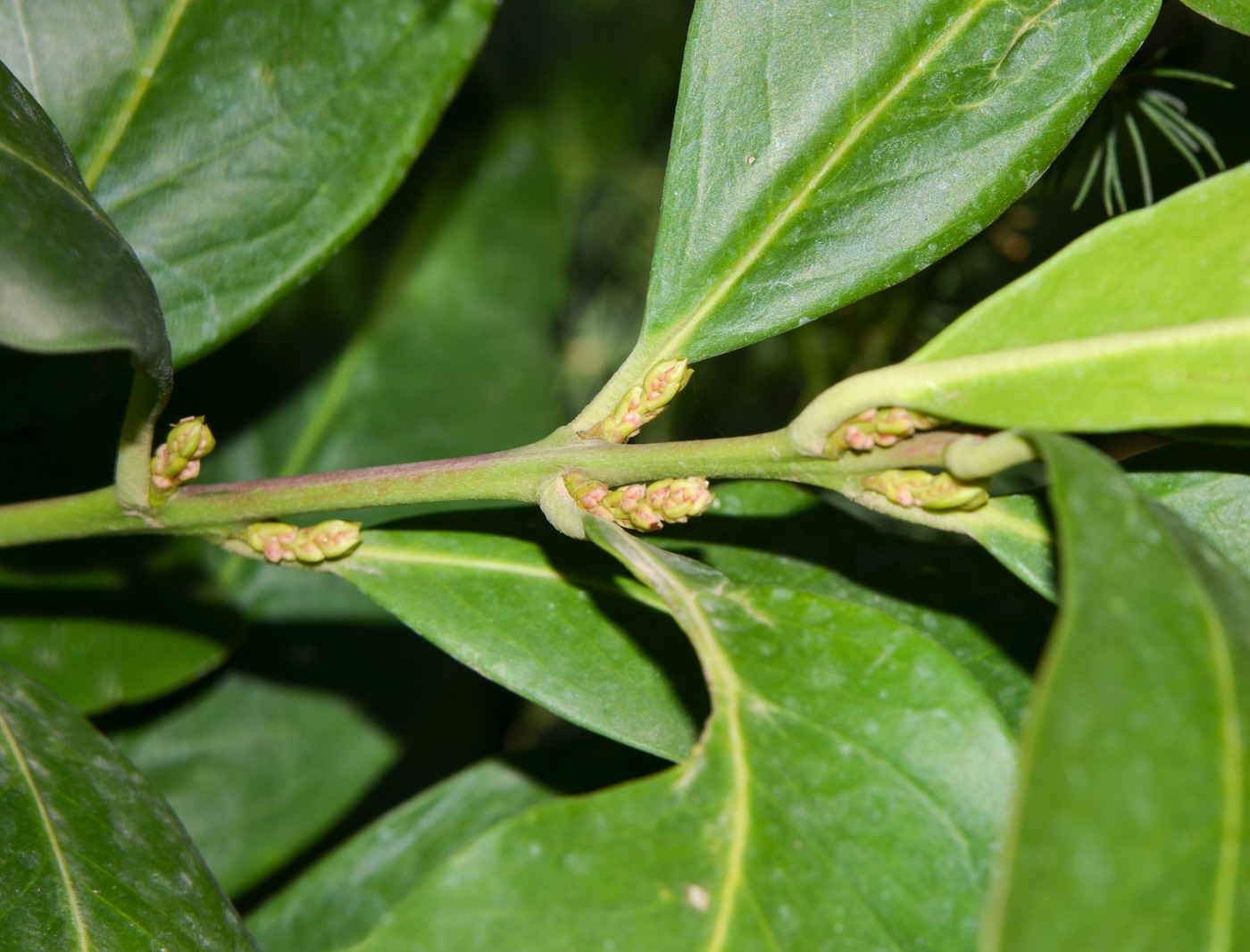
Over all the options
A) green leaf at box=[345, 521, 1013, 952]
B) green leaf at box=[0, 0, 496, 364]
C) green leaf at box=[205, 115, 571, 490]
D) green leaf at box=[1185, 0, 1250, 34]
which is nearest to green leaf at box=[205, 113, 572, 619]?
green leaf at box=[205, 115, 571, 490]

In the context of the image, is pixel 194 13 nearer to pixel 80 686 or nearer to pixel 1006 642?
pixel 80 686

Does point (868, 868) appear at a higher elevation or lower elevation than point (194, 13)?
lower

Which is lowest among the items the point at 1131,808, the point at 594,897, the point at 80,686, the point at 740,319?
the point at 80,686

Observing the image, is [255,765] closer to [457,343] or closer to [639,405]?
[457,343]

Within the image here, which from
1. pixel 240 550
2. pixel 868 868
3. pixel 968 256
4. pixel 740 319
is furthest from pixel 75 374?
pixel 968 256

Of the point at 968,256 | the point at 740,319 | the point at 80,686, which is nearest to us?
the point at 740,319

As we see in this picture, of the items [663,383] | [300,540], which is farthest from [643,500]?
[300,540]

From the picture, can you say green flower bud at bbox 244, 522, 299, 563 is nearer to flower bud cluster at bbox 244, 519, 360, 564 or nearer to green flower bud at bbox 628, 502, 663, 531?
flower bud cluster at bbox 244, 519, 360, 564

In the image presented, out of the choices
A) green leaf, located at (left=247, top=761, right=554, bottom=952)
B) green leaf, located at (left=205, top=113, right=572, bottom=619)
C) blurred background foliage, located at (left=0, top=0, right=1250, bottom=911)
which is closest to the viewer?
blurred background foliage, located at (left=0, top=0, right=1250, bottom=911)
